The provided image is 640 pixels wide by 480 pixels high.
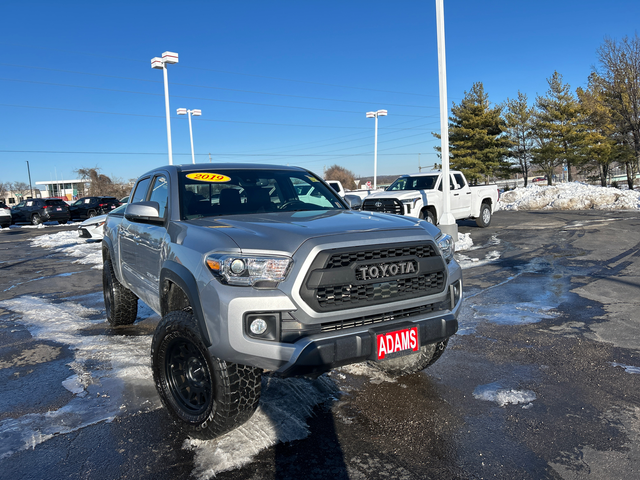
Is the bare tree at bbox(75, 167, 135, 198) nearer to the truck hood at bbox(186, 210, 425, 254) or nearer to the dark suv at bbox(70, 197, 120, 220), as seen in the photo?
the dark suv at bbox(70, 197, 120, 220)

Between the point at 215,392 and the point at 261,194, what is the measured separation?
190 cm

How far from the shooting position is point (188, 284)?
309cm

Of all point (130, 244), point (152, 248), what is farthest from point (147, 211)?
point (130, 244)

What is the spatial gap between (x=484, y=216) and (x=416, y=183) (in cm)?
319

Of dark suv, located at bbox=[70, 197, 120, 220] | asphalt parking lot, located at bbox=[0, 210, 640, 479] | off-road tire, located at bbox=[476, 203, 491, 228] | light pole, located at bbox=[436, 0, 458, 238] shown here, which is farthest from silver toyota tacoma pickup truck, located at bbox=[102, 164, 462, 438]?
dark suv, located at bbox=[70, 197, 120, 220]

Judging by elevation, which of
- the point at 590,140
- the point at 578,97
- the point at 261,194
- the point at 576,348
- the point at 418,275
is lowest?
the point at 576,348

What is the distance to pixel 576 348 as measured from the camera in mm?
4719

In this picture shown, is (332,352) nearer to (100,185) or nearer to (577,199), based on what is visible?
(577,199)

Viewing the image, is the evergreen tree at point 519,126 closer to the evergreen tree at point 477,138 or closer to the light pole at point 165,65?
the evergreen tree at point 477,138

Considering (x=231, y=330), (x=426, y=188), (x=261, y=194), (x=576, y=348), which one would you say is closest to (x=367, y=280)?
(x=231, y=330)

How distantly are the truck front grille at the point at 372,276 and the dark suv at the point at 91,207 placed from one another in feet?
108

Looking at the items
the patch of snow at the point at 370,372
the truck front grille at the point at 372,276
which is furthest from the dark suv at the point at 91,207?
the truck front grille at the point at 372,276

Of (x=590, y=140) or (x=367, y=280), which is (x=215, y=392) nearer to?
(x=367, y=280)

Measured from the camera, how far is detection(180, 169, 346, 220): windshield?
4.05 metres
